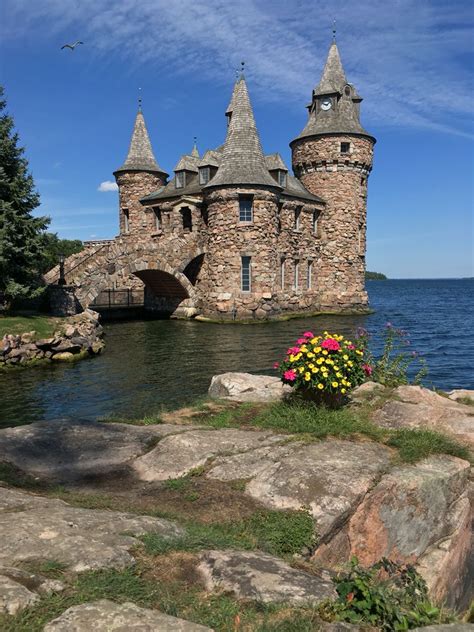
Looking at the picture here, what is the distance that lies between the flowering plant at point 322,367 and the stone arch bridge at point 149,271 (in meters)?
19.9

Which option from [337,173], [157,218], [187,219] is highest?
[337,173]

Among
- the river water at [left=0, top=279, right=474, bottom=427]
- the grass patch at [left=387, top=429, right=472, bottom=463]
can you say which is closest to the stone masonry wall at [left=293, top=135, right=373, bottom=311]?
the river water at [left=0, top=279, right=474, bottom=427]

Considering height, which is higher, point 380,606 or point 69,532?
point 69,532

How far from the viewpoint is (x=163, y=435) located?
7.05 metres

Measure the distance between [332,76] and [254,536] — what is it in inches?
1583

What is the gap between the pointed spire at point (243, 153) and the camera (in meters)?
31.7

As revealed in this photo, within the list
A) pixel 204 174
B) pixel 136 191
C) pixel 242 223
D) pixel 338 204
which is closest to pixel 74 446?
pixel 242 223

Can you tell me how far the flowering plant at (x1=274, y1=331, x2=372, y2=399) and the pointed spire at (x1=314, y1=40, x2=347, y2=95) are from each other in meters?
34.0

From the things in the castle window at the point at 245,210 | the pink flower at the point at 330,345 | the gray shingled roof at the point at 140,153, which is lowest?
the pink flower at the point at 330,345

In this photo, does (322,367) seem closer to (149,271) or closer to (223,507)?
(223,507)

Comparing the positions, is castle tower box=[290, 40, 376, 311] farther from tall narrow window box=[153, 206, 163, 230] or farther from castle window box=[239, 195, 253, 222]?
tall narrow window box=[153, 206, 163, 230]

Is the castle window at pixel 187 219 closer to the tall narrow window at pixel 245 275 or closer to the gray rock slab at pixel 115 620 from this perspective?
the tall narrow window at pixel 245 275

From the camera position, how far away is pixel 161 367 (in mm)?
18562

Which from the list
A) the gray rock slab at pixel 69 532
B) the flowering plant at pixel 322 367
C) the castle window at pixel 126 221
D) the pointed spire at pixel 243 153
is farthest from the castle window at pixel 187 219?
the gray rock slab at pixel 69 532
